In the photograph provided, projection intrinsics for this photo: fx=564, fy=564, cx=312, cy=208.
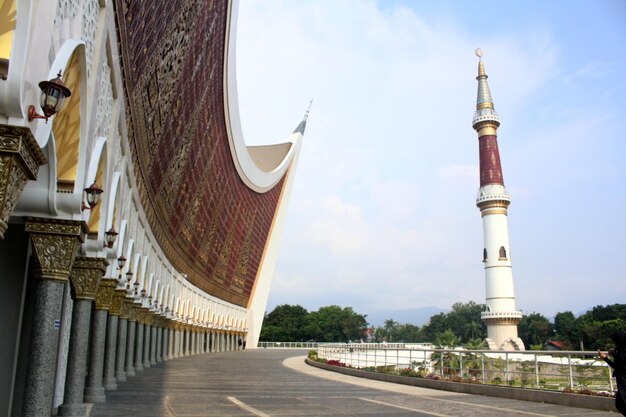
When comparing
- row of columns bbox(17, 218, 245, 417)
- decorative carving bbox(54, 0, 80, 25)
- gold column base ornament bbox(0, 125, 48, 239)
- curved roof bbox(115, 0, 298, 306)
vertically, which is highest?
curved roof bbox(115, 0, 298, 306)

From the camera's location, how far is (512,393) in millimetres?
10984

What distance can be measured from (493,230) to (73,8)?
39125 millimetres

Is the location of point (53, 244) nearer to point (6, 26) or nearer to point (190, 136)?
point (6, 26)

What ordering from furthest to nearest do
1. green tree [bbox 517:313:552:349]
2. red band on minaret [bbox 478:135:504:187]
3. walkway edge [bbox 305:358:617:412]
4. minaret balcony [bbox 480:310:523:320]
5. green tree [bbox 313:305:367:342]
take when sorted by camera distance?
green tree [bbox 313:305:367:342] → green tree [bbox 517:313:552:349] → red band on minaret [bbox 478:135:504:187] → minaret balcony [bbox 480:310:523:320] → walkway edge [bbox 305:358:617:412]

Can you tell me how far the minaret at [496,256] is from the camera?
1604 inches

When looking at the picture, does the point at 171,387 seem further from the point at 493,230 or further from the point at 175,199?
the point at 493,230

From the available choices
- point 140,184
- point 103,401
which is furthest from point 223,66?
point 103,401

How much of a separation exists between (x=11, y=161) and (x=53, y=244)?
2.48 m

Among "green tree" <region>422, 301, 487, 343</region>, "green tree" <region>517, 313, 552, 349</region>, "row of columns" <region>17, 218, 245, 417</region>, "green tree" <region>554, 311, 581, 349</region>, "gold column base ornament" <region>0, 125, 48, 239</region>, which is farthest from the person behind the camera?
"green tree" <region>422, 301, 487, 343</region>

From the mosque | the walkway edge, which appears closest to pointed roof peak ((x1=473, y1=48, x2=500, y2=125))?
the mosque

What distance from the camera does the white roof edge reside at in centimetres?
2366

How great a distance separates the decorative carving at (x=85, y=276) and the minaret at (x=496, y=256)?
3656 centimetres

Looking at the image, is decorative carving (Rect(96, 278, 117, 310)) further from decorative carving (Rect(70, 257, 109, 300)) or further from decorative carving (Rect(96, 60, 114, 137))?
decorative carving (Rect(96, 60, 114, 137))

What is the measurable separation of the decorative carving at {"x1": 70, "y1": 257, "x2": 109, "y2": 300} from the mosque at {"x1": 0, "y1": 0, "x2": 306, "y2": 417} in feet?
0.05
